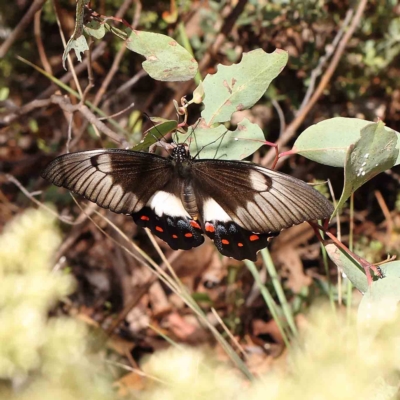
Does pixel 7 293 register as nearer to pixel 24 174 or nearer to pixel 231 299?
pixel 231 299

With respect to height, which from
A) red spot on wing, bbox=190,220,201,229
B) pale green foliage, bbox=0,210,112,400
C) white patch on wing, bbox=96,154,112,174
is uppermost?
pale green foliage, bbox=0,210,112,400

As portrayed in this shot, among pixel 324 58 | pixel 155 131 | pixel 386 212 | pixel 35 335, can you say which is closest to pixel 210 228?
pixel 155 131

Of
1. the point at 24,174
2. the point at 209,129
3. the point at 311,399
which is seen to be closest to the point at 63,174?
the point at 209,129

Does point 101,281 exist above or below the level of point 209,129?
below

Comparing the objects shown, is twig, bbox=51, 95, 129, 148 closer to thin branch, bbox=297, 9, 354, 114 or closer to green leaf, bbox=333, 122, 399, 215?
green leaf, bbox=333, 122, 399, 215

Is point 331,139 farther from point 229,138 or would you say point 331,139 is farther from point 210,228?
point 210,228

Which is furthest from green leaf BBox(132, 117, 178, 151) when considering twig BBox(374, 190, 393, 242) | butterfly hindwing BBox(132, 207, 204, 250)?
twig BBox(374, 190, 393, 242)

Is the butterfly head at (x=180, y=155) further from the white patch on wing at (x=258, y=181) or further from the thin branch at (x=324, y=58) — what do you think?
the thin branch at (x=324, y=58)
